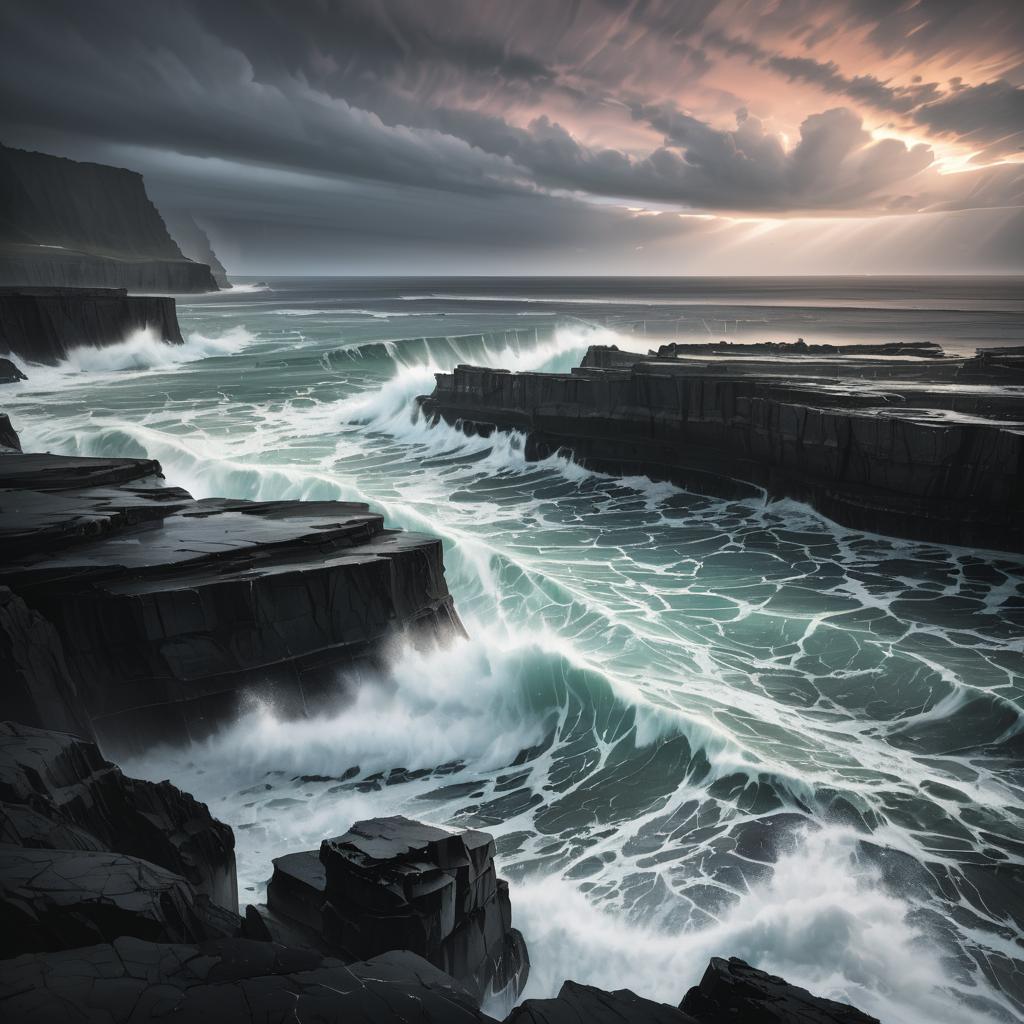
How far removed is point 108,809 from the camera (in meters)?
6.15

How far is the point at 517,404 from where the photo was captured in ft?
85.5

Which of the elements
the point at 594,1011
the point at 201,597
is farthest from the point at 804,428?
the point at 594,1011

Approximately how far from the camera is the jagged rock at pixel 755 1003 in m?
4.24

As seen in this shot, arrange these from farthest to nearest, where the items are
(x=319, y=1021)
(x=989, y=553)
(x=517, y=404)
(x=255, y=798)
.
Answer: (x=517, y=404), (x=989, y=553), (x=255, y=798), (x=319, y=1021)

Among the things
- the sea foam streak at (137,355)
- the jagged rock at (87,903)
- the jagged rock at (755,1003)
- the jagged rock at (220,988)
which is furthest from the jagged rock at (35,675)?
the sea foam streak at (137,355)

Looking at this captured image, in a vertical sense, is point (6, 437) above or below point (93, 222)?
below

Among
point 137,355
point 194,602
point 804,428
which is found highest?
point 194,602

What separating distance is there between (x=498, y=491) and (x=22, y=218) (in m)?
122

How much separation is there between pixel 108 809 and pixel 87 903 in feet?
6.44

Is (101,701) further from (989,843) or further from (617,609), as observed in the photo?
(989,843)

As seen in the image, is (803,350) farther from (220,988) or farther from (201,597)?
(220,988)

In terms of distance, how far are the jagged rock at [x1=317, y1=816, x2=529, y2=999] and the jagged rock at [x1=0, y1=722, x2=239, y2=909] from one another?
0.84 m

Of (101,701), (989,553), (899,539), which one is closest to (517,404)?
(899,539)

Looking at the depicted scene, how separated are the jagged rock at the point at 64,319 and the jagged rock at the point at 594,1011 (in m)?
48.1
